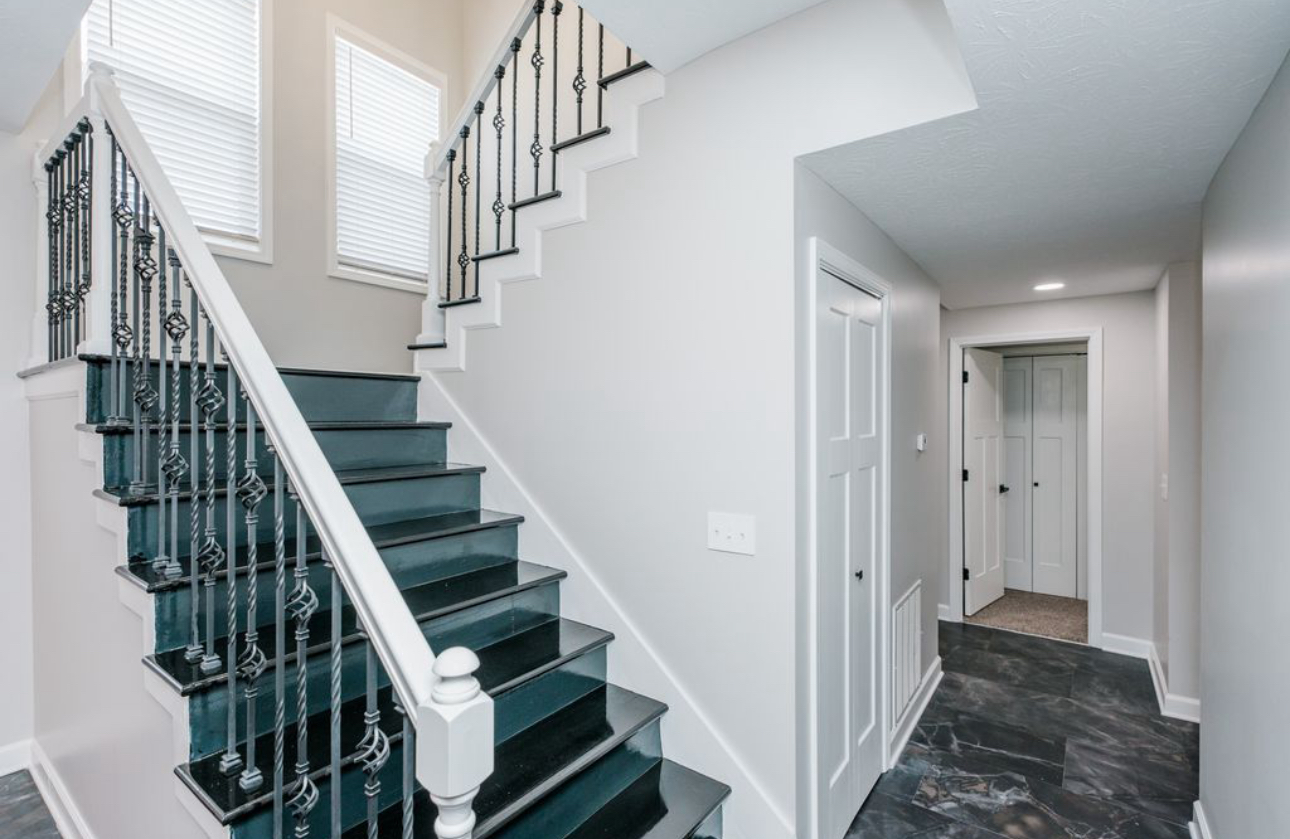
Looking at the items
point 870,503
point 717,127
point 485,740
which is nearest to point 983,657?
point 870,503

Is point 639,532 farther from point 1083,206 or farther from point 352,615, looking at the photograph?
point 1083,206

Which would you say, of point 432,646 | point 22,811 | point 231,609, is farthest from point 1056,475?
point 22,811

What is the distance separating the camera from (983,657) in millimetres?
3961

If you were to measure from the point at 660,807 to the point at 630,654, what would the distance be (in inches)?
19.3

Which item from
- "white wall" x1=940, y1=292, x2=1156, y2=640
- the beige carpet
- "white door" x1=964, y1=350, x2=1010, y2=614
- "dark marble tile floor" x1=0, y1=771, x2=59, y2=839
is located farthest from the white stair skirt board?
"dark marble tile floor" x1=0, y1=771, x2=59, y2=839

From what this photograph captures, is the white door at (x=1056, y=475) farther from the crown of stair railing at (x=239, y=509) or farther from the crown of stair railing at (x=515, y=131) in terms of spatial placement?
the crown of stair railing at (x=239, y=509)

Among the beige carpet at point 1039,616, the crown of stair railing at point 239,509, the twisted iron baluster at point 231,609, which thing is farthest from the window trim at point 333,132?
the beige carpet at point 1039,616

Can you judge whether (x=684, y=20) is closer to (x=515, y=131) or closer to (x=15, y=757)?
(x=515, y=131)

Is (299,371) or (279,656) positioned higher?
(299,371)

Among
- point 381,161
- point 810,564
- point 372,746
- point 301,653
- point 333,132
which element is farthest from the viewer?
point 381,161

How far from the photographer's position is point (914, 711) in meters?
3.17

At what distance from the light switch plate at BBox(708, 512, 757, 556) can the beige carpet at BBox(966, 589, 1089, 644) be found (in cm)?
345

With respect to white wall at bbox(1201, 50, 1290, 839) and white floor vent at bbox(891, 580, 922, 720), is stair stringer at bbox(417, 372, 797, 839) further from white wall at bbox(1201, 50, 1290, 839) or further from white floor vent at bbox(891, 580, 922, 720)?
white wall at bbox(1201, 50, 1290, 839)

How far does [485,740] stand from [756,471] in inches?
47.9
